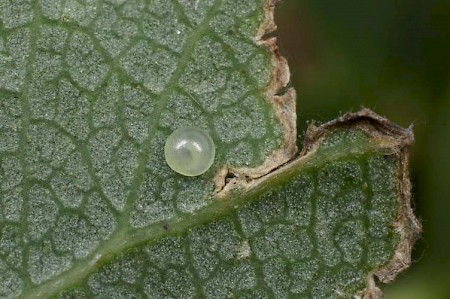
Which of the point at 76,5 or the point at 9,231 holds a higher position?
the point at 76,5

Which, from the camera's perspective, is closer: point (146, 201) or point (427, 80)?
point (146, 201)

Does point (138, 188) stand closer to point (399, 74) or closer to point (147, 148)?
point (147, 148)

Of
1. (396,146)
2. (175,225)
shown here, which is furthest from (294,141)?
(175,225)

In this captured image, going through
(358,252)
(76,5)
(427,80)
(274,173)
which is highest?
(76,5)

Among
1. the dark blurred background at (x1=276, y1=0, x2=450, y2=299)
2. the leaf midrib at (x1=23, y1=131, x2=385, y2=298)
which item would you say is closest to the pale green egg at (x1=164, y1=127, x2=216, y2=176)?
the leaf midrib at (x1=23, y1=131, x2=385, y2=298)

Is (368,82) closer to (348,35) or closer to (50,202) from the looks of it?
(348,35)

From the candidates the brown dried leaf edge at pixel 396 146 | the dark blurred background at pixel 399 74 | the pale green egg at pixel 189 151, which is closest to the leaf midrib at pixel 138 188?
the pale green egg at pixel 189 151

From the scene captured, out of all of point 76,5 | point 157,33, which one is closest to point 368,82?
point 157,33

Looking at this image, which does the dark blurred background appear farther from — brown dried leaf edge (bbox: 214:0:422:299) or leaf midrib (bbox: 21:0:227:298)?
leaf midrib (bbox: 21:0:227:298)
